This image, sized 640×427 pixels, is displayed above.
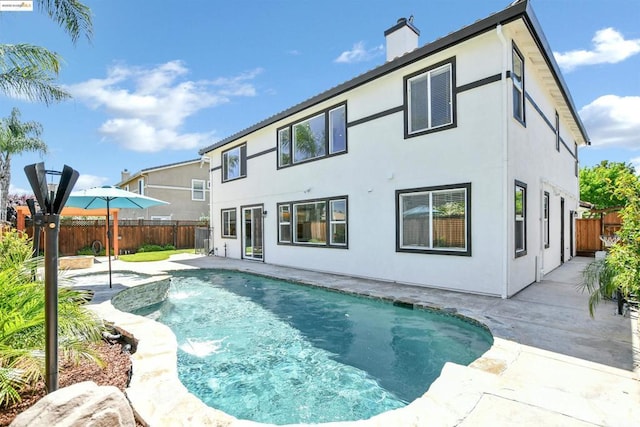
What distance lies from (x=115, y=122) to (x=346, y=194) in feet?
134

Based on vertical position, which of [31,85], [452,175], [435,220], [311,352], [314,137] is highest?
[31,85]

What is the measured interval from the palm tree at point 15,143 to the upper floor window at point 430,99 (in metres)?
21.6

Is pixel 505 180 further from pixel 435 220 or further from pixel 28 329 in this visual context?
pixel 28 329

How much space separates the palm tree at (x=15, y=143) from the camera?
18.4 m

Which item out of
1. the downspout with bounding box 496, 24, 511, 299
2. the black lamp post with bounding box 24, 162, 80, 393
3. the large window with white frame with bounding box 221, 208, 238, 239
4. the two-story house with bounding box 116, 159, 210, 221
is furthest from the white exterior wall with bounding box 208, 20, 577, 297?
the two-story house with bounding box 116, 159, 210, 221

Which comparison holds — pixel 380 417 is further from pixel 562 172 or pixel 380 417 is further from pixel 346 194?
pixel 562 172

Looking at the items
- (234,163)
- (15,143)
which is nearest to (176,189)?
(15,143)

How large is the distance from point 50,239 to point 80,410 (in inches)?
61.4

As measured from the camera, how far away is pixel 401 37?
10359mm

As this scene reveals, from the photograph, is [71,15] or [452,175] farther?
[71,15]

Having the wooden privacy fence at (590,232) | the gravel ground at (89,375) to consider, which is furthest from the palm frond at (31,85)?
the wooden privacy fence at (590,232)

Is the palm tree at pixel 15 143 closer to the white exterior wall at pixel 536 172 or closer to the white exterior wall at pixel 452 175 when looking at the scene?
the white exterior wall at pixel 452 175

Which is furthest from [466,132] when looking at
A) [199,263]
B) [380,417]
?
[199,263]

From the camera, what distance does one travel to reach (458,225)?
305 inches
